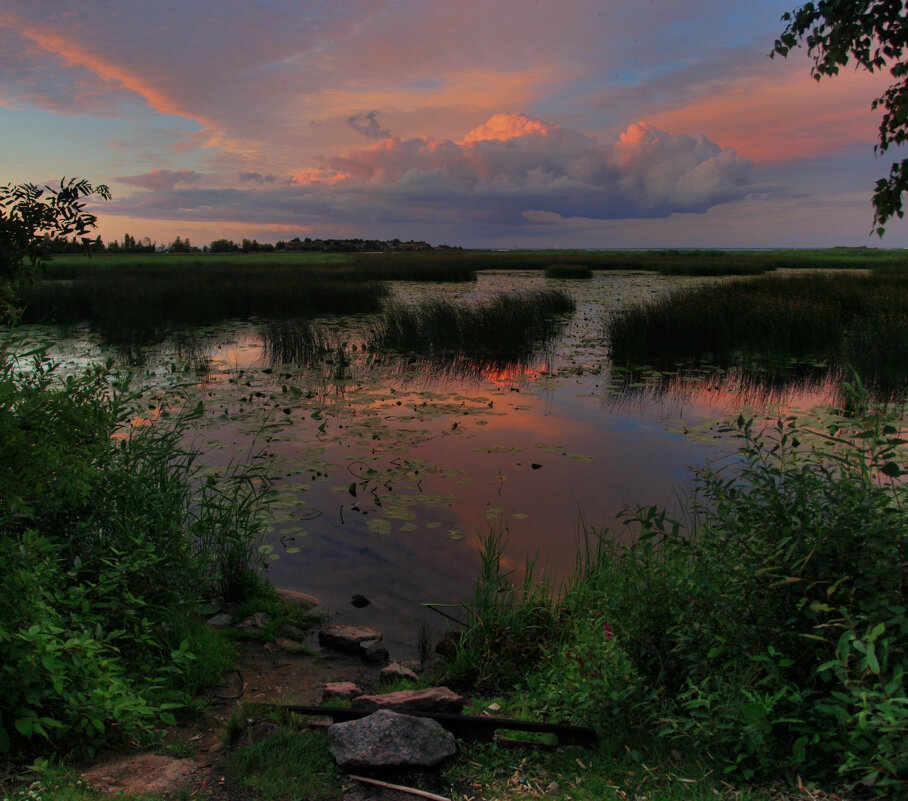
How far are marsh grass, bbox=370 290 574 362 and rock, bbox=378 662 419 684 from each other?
11.1 meters

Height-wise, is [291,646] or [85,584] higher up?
[85,584]

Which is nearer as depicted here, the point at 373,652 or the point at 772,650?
the point at 772,650

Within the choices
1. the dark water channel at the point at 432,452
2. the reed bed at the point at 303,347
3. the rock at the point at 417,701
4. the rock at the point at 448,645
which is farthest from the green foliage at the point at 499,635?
the reed bed at the point at 303,347

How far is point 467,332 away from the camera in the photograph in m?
16.5

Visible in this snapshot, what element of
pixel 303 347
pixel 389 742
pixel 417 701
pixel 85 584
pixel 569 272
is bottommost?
pixel 417 701

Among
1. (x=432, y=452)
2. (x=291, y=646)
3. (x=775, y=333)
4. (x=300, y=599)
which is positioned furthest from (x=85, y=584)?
(x=775, y=333)

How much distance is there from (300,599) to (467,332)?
1196 cm

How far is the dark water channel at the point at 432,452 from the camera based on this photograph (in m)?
5.70

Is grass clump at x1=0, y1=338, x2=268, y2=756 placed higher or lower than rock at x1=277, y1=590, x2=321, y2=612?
Result: higher

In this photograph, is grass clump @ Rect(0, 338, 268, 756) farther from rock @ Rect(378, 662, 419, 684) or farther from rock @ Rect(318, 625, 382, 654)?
rock @ Rect(378, 662, 419, 684)

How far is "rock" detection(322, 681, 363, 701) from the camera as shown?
371 centimetres

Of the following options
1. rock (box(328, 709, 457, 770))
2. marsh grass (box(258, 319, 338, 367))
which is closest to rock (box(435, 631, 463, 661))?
rock (box(328, 709, 457, 770))

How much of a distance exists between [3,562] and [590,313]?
2083 cm

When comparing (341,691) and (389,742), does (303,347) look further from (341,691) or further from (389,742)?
(389,742)
